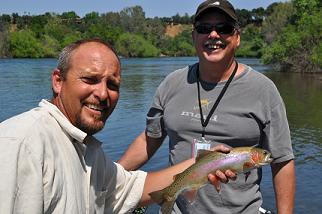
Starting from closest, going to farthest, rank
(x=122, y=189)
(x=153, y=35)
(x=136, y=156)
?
(x=122, y=189) < (x=136, y=156) < (x=153, y=35)

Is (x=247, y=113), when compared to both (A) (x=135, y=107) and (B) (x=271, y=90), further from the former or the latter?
(A) (x=135, y=107)

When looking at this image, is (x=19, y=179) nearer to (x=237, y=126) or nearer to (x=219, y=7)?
(x=237, y=126)

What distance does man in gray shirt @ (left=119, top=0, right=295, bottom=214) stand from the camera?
3.68 m

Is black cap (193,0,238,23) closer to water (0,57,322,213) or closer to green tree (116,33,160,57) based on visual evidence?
water (0,57,322,213)

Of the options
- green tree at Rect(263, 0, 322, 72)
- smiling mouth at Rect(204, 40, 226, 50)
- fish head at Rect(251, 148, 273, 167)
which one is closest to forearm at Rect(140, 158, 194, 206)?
fish head at Rect(251, 148, 273, 167)

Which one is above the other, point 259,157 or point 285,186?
point 259,157

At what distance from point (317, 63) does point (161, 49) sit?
104m

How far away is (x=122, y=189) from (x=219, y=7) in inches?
61.0

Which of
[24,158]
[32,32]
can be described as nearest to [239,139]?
[24,158]

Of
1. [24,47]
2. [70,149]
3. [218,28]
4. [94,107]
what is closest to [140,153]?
[218,28]

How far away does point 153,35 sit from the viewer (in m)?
166

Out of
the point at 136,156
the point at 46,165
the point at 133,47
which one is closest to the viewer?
the point at 46,165

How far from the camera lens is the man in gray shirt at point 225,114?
368cm

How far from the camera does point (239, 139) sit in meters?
3.70
